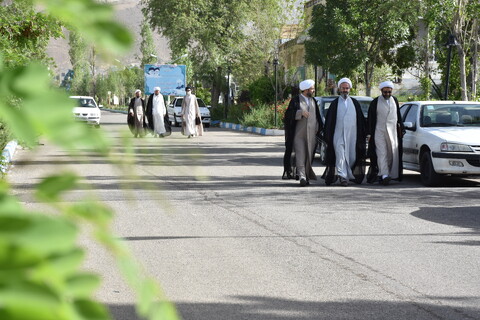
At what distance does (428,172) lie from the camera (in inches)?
576

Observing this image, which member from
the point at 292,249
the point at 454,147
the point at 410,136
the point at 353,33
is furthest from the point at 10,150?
the point at 353,33

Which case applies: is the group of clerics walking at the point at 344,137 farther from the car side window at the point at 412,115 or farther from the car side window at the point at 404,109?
the car side window at the point at 404,109

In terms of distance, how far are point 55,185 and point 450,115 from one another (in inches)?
597

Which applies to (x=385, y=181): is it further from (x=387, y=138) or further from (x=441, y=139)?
(x=441, y=139)

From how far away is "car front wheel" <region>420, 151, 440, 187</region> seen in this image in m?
14.4

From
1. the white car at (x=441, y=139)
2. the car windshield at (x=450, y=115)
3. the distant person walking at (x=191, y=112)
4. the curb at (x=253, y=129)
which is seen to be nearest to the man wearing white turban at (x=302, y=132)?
the white car at (x=441, y=139)

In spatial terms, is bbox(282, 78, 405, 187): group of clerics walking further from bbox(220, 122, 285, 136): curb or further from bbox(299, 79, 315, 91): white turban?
bbox(220, 122, 285, 136): curb

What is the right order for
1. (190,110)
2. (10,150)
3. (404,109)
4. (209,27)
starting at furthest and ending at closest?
(209,27) < (190,110) < (404,109) < (10,150)

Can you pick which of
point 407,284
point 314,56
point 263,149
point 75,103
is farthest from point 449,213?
point 314,56

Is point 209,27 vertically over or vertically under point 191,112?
over

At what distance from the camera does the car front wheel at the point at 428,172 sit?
47.2 feet

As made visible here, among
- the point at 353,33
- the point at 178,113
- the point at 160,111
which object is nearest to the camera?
the point at 160,111

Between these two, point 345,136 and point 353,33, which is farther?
point 353,33

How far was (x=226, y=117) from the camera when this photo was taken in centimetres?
5475
